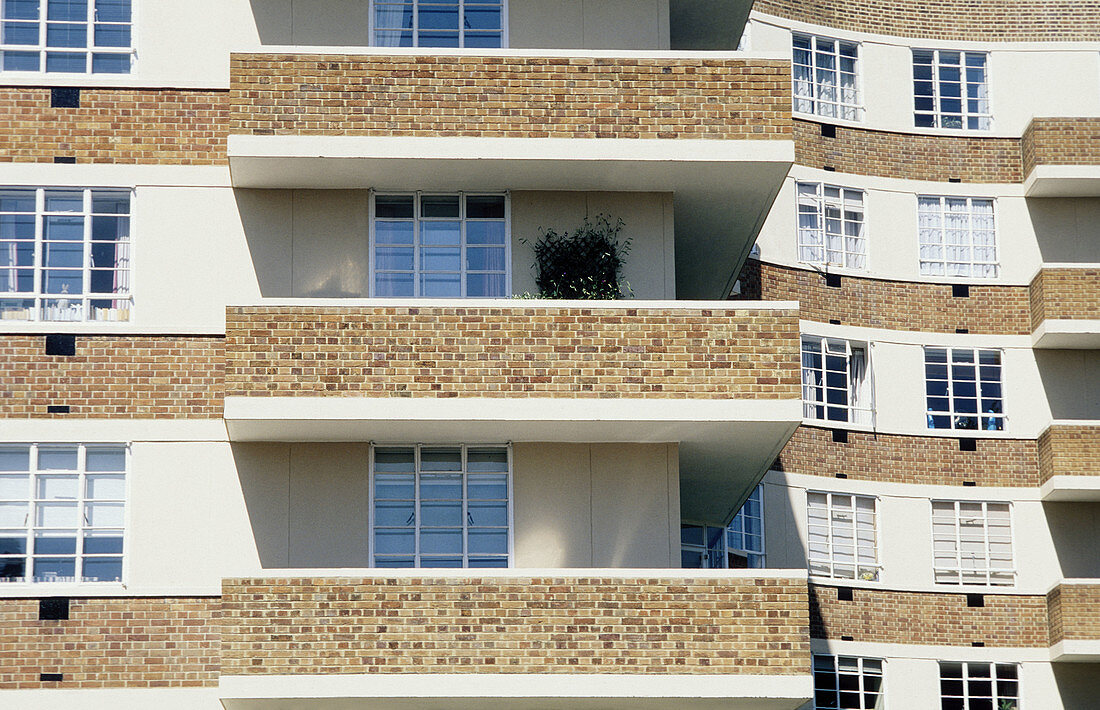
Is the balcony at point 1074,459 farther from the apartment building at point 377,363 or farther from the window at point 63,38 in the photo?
the window at point 63,38

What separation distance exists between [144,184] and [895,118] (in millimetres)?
21649

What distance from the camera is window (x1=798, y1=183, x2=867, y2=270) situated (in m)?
41.5

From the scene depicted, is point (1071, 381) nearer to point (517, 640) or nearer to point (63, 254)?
point (517, 640)

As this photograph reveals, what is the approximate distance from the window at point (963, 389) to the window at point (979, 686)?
535cm

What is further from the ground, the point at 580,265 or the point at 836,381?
the point at 836,381

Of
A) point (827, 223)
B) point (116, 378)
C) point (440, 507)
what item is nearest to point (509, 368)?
point (440, 507)

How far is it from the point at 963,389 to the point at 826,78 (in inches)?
308

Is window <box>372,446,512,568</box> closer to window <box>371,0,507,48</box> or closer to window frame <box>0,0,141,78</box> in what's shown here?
window <box>371,0,507,48</box>

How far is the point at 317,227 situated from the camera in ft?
88.1

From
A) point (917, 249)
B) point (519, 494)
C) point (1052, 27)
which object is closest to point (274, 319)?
point (519, 494)

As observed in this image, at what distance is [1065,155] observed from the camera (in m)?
41.6

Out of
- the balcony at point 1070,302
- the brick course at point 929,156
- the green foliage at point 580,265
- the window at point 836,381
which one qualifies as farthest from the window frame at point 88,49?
the balcony at point 1070,302

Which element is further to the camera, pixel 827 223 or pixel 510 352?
pixel 827 223

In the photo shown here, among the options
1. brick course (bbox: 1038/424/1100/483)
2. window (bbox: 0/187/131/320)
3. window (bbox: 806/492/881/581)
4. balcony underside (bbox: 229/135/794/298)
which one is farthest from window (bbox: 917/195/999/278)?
window (bbox: 0/187/131/320)
